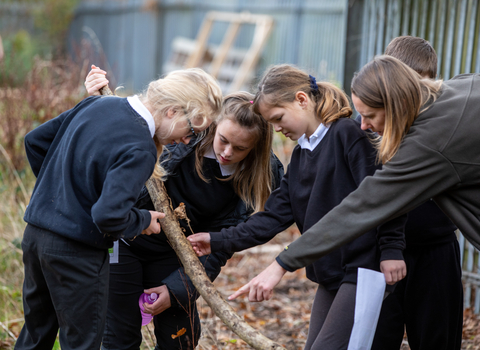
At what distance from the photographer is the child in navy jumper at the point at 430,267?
2.53 m

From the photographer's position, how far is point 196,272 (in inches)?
95.9

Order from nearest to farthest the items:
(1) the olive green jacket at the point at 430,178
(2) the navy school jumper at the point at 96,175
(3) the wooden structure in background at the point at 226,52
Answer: (1) the olive green jacket at the point at 430,178, (2) the navy school jumper at the point at 96,175, (3) the wooden structure in background at the point at 226,52

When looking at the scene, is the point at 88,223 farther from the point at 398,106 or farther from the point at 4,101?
the point at 4,101

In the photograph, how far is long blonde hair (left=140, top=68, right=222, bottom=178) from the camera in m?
2.25

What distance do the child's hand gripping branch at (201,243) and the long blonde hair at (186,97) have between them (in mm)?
A: 515

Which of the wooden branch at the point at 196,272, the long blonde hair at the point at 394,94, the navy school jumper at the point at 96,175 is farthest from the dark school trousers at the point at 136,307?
the long blonde hair at the point at 394,94

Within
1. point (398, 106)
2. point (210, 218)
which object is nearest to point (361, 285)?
point (398, 106)

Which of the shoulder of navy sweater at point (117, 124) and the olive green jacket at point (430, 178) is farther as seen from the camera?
the shoulder of navy sweater at point (117, 124)

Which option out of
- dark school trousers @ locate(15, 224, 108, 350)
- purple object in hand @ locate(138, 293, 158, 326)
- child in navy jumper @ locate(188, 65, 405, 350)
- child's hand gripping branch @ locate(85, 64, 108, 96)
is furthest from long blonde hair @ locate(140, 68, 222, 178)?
purple object in hand @ locate(138, 293, 158, 326)

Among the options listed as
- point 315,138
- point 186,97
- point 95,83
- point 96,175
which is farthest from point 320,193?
point 95,83

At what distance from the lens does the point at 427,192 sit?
6.34 feet

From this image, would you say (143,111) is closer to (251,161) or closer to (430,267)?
(251,161)

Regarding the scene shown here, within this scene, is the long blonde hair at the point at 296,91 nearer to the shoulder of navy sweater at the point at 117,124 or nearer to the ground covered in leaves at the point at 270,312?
the shoulder of navy sweater at the point at 117,124

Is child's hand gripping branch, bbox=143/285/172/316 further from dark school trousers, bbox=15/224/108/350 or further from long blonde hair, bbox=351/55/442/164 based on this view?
long blonde hair, bbox=351/55/442/164
